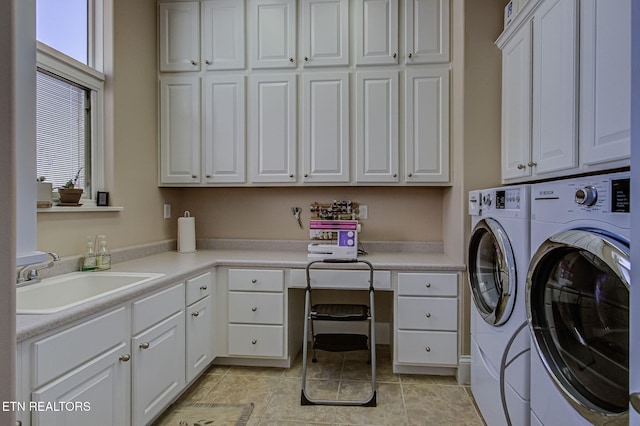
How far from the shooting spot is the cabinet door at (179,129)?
2809 millimetres

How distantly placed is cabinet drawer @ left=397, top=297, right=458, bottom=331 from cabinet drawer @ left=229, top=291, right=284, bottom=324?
0.83m

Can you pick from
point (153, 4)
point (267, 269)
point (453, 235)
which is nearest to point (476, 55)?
point (453, 235)

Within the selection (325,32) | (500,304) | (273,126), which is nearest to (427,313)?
(500,304)

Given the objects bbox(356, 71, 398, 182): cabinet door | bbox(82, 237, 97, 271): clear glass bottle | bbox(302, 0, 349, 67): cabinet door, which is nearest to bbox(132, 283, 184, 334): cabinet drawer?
bbox(82, 237, 97, 271): clear glass bottle

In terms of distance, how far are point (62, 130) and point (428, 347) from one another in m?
2.64

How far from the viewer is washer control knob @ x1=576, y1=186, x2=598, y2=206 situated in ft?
3.07

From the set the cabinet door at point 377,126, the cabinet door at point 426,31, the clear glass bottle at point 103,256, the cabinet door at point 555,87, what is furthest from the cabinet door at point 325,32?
the clear glass bottle at point 103,256

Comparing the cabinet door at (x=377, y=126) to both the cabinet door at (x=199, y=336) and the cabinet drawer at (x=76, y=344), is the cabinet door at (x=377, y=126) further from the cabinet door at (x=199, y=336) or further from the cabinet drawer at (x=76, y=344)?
the cabinet drawer at (x=76, y=344)

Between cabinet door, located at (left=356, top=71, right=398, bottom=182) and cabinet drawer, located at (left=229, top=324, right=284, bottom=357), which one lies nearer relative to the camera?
cabinet drawer, located at (left=229, top=324, right=284, bottom=357)

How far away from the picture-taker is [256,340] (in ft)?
8.06

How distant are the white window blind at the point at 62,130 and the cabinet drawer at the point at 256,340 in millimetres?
1344

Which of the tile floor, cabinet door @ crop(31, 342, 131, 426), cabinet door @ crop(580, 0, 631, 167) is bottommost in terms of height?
the tile floor

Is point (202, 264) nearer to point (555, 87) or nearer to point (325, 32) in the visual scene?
point (325, 32)

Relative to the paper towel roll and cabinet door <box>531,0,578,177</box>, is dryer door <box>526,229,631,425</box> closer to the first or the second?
cabinet door <box>531,0,578,177</box>
